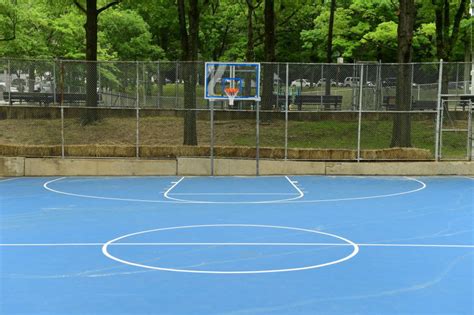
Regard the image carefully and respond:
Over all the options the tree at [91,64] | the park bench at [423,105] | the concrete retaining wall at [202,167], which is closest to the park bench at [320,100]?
the park bench at [423,105]

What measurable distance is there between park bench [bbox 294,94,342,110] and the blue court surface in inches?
416

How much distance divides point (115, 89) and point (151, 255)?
642 inches

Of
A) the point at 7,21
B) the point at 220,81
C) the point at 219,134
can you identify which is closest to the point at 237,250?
the point at 220,81

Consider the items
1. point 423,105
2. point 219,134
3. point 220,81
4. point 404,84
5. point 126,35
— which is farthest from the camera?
point 126,35

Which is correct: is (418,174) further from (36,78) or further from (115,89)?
(36,78)

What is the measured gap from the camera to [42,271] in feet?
25.7

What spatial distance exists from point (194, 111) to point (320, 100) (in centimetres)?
760

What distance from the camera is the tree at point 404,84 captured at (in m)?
20.1

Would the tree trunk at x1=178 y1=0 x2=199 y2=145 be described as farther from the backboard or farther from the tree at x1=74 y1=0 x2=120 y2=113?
the tree at x1=74 y1=0 x2=120 y2=113

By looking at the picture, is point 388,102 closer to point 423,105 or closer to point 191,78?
point 423,105

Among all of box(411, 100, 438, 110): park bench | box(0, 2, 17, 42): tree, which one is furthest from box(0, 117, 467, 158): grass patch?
box(0, 2, 17, 42): tree

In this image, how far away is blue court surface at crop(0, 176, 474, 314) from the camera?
659 centimetres

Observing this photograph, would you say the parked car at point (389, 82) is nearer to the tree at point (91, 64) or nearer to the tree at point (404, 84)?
the tree at point (404, 84)

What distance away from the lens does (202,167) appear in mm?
18828
